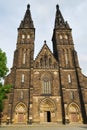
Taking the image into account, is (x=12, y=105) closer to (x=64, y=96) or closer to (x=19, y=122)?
(x=19, y=122)

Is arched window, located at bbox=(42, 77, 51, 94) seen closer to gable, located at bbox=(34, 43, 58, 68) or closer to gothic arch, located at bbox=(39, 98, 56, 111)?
gothic arch, located at bbox=(39, 98, 56, 111)

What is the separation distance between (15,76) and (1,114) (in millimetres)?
7859

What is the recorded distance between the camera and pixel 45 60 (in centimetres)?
3622

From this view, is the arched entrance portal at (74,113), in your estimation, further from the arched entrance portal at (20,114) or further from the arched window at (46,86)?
the arched entrance portal at (20,114)

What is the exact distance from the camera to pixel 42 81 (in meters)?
33.8

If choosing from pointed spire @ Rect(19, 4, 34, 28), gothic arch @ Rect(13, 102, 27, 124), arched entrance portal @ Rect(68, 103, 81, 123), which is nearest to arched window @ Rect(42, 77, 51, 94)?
gothic arch @ Rect(13, 102, 27, 124)

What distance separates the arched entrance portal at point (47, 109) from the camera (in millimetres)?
30891

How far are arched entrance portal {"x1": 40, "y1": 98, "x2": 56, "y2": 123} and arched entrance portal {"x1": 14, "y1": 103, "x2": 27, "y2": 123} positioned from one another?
3.15 m

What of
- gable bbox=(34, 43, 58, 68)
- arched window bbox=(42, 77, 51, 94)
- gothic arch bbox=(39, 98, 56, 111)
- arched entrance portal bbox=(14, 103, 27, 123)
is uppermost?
gable bbox=(34, 43, 58, 68)

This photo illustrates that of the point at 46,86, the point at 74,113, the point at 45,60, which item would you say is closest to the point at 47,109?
the point at 46,86

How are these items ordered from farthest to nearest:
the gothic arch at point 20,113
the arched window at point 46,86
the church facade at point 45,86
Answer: the arched window at point 46,86
the church facade at point 45,86
the gothic arch at point 20,113

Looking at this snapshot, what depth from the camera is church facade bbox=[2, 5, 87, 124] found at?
30.2m

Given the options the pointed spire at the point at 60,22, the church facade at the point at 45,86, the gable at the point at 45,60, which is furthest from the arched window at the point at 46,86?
the pointed spire at the point at 60,22

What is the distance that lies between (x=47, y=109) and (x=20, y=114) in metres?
5.14
